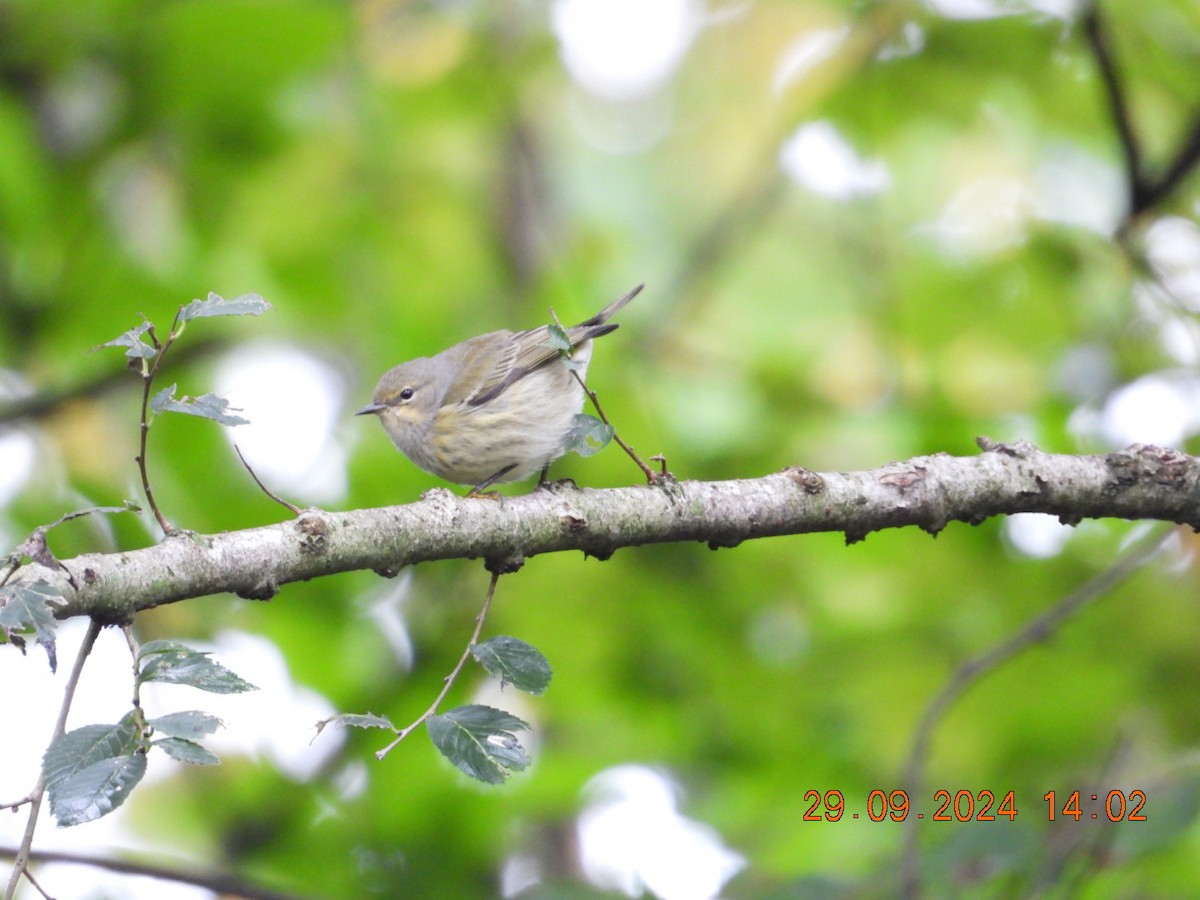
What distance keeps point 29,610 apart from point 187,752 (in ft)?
1.21

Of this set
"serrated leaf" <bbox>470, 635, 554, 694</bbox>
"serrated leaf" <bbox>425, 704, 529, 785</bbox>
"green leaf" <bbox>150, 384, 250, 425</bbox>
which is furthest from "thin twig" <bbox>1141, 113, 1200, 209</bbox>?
"green leaf" <bbox>150, 384, 250, 425</bbox>

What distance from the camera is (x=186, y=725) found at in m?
2.02

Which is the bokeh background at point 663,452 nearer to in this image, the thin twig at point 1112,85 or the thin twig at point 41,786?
the thin twig at point 1112,85

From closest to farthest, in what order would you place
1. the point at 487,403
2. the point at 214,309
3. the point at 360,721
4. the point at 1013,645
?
the point at 360,721 < the point at 214,309 < the point at 1013,645 < the point at 487,403

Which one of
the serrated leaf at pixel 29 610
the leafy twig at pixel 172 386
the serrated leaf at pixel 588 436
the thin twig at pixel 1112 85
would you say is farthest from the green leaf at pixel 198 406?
the thin twig at pixel 1112 85

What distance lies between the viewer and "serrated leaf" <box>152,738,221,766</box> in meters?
1.92

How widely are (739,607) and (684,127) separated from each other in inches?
345

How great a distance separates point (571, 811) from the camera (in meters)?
5.11

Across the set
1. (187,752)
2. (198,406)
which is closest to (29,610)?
(187,752)

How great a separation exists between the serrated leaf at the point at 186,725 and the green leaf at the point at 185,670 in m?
0.06

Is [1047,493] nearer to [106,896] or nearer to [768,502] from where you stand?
[768,502]

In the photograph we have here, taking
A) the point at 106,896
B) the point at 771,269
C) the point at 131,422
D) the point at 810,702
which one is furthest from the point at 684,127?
the point at 106,896

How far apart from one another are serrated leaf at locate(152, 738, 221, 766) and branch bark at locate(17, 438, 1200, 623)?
0.33 m
